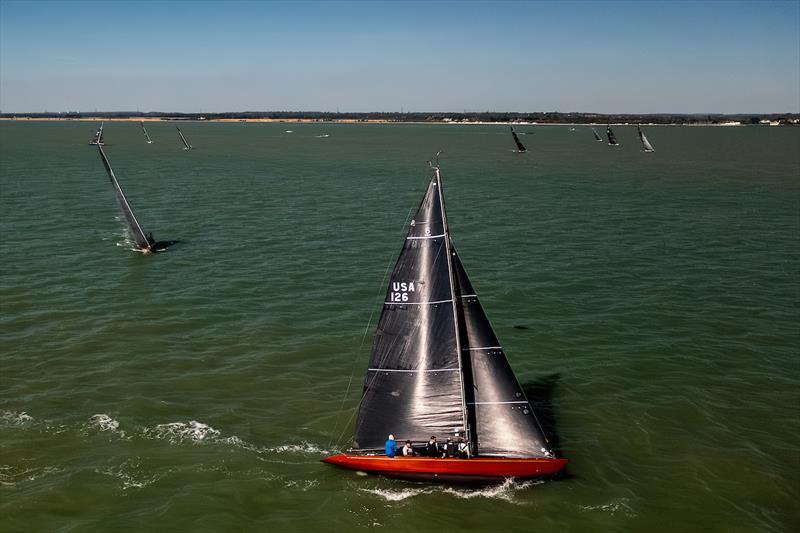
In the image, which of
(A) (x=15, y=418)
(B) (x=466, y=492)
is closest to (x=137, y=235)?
(A) (x=15, y=418)

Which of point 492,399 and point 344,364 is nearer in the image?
point 492,399

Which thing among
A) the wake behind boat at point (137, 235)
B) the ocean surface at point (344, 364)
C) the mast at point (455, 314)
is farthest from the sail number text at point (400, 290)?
the wake behind boat at point (137, 235)

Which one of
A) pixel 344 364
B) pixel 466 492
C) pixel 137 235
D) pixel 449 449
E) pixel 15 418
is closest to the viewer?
pixel 466 492

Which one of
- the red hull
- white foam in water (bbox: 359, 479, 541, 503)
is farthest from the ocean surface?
the red hull

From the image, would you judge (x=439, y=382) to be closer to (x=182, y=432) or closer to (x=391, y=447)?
(x=391, y=447)

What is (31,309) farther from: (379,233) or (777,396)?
(777,396)

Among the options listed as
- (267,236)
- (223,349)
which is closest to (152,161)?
(267,236)
